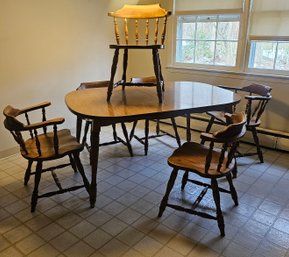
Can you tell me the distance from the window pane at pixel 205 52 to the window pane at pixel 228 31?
6.1 inches

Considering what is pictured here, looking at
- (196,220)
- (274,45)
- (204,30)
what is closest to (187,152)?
(196,220)

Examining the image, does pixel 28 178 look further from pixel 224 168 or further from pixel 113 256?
pixel 224 168

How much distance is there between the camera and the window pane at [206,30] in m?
3.60

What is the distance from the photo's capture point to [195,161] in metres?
1.97

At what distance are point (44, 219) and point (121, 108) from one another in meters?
0.98

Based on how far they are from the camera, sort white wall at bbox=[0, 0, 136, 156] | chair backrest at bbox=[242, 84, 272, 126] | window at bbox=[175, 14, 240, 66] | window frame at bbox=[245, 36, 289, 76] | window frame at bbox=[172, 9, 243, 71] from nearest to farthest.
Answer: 1. chair backrest at bbox=[242, 84, 272, 126]
2. white wall at bbox=[0, 0, 136, 156]
3. window frame at bbox=[245, 36, 289, 76]
4. window frame at bbox=[172, 9, 243, 71]
5. window at bbox=[175, 14, 240, 66]

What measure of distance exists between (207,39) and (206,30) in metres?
0.11

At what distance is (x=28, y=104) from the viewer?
3230mm

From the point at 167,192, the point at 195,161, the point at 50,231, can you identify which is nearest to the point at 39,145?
the point at 50,231

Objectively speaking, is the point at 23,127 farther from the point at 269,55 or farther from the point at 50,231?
the point at 269,55

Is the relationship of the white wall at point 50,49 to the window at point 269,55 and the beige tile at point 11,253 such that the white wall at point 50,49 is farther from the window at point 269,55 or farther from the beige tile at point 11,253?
the window at point 269,55

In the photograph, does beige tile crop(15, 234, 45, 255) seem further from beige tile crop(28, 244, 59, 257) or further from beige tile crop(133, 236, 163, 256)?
beige tile crop(133, 236, 163, 256)

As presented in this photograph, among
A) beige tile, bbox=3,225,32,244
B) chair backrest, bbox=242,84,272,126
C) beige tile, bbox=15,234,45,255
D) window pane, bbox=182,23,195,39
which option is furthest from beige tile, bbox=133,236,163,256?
window pane, bbox=182,23,195,39

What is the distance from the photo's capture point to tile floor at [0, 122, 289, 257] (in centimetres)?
180
